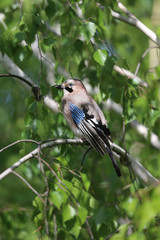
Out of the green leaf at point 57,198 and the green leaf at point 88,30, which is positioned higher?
the green leaf at point 88,30

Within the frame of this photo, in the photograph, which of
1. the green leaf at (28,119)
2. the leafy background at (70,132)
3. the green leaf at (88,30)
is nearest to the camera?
the leafy background at (70,132)

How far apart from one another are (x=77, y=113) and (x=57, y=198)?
8.28 ft

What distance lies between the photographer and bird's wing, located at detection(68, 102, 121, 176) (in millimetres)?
4738

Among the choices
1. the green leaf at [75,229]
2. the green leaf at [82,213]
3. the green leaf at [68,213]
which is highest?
the green leaf at [68,213]

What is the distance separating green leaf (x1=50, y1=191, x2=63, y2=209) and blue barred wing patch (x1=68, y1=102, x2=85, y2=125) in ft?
7.65

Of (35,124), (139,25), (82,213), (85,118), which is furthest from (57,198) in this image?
(139,25)

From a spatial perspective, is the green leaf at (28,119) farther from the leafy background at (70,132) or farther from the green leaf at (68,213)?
the green leaf at (68,213)

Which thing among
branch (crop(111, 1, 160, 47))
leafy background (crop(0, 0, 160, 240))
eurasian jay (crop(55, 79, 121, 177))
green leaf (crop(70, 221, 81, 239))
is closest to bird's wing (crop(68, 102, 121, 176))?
eurasian jay (crop(55, 79, 121, 177))

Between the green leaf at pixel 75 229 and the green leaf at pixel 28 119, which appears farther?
the green leaf at pixel 28 119

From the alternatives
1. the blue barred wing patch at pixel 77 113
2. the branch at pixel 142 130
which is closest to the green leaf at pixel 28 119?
the blue barred wing patch at pixel 77 113

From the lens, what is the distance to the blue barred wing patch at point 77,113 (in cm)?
546

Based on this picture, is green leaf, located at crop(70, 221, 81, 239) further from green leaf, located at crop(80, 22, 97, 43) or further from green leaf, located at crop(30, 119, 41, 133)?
green leaf, located at crop(80, 22, 97, 43)

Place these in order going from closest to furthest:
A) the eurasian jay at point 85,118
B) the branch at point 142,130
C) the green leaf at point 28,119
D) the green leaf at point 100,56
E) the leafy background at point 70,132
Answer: the leafy background at point 70,132, the green leaf at point 100,56, the green leaf at point 28,119, the eurasian jay at point 85,118, the branch at point 142,130

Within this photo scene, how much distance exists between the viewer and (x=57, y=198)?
10.3 ft
